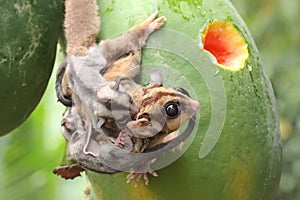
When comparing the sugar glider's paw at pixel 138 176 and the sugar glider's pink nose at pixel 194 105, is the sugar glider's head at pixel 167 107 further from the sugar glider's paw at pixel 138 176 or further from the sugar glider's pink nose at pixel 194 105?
the sugar glider's paw at pixel 138 176

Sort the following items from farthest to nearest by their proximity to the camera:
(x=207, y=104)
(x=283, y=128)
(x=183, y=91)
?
(x=283, y=128), (x=207, y=104), (x=183, y=91)

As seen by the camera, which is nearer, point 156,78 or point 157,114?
point 157,114

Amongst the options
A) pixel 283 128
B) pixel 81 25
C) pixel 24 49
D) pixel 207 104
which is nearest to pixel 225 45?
pixel 207 104

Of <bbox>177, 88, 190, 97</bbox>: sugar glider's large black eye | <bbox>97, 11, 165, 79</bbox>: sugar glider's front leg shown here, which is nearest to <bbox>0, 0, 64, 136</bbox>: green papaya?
<bbox>97, 11, 165, 79</bbox>: sugar glider's front leg

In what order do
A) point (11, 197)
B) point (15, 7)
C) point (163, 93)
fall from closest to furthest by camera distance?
point (163, 93) → point (15, 7) → point (11, 197)

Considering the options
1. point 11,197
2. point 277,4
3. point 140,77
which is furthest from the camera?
point 277,4

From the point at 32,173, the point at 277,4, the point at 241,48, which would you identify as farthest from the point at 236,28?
the point at 277,4

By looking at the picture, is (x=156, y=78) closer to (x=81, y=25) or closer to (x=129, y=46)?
(x=129, y=46)

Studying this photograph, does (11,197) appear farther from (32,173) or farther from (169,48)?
(169,48)
